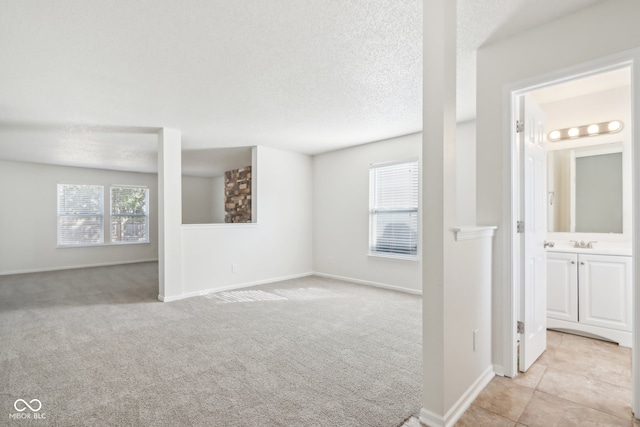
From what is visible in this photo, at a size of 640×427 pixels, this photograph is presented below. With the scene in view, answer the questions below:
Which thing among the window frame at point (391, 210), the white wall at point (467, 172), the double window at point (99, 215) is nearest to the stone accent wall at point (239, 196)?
the window frame at point (391, 210)

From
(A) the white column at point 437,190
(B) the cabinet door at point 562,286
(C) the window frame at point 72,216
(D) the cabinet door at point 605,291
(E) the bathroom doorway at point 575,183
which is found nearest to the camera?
(A) the white column at point 437,190

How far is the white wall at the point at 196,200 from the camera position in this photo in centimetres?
909

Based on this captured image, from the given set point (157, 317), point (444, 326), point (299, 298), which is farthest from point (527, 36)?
point (157, 317)

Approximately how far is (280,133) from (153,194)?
5468 mm

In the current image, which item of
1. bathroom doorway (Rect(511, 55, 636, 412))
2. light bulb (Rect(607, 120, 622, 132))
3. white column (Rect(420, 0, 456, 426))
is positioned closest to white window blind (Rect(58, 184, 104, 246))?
white column (Rect(420, 0, 456, 426))

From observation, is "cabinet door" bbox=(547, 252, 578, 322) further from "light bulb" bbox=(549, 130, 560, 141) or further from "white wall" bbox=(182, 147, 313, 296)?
"white wall" bbox=(182, 147, 313, 296)

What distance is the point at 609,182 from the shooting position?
323 cm

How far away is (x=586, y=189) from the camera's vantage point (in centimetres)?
337

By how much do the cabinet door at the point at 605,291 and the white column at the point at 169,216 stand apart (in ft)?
15.7

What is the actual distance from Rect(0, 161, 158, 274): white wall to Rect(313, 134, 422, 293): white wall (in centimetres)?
550

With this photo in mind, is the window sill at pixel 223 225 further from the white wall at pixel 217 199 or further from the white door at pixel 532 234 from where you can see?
the white wall at pixel 217 199

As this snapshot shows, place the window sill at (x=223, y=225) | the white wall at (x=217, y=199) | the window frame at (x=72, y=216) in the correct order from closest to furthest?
the window sill at (x=223, y=225), the window frame at (x=72, y=216), the white wall at (x=217, y=199)

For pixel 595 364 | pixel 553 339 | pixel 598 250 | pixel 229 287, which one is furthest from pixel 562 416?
pixel 229 287

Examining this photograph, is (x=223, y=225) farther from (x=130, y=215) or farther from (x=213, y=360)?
(x=130, y=215)
